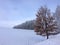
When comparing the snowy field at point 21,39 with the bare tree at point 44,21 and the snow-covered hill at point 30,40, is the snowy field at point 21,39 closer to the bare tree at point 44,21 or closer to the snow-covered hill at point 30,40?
Result: the snow-covered hill at point 30,40

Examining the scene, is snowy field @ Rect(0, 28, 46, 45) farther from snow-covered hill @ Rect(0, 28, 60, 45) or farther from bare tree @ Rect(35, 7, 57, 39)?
bare tree @ Rect(35, 7, 57, 39)

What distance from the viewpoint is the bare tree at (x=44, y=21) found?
16141 millimetres

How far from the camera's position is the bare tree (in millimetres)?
16141

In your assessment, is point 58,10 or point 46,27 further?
point 58,10

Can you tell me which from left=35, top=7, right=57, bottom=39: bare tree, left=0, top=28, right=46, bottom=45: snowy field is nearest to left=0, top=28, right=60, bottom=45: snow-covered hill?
left=0, top=28, right=46, bottom=45: snowy field

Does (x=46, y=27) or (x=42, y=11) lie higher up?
(x=42, y=11)

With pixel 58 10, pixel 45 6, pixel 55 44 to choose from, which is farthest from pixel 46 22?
pixel 58 10

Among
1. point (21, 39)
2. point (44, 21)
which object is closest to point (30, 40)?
point (44, 21)

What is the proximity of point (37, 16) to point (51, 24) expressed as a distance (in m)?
1.78

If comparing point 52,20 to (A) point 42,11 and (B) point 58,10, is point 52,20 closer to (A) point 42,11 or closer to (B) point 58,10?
(A) point 42,11

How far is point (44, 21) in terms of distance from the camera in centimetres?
1623

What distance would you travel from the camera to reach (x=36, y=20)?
1670 cm

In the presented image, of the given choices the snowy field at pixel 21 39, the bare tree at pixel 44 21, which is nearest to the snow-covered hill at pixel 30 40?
the snowy field at pixel 21 39

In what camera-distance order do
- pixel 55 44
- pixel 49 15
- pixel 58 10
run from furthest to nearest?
1. pixel 58 10
2. pixel 49 15
3. pixel 55 44
